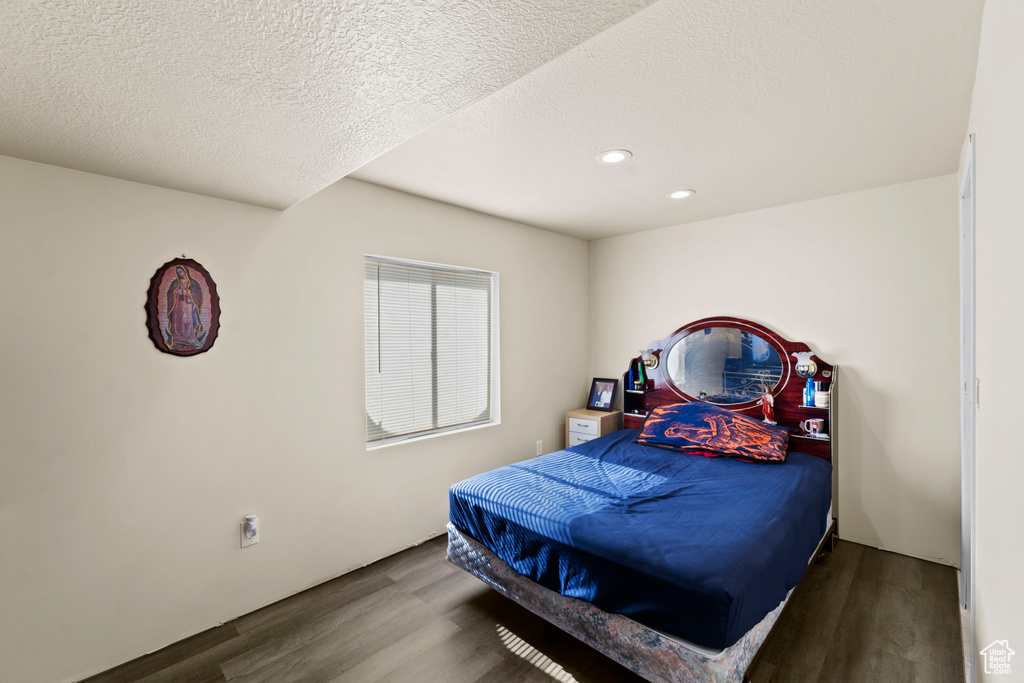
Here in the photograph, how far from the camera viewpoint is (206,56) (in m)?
1.23

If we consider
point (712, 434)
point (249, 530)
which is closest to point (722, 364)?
point (712, 434)

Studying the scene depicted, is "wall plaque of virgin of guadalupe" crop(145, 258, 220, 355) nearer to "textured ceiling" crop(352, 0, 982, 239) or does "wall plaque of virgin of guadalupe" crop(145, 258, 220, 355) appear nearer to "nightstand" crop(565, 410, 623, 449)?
"textured ceiling" crop(352, 0, 982, 239)

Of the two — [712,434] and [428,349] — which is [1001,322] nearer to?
[712,434]

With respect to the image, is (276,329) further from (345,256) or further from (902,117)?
(902,117)

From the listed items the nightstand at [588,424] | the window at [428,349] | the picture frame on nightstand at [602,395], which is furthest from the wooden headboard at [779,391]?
the window at [428,349]

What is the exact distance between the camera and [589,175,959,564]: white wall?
2936 mm

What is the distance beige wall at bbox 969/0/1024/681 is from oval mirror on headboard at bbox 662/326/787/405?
6.82 ft

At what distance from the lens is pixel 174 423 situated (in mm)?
2287

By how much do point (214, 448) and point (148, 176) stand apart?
1361mm

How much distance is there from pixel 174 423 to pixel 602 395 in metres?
3.41

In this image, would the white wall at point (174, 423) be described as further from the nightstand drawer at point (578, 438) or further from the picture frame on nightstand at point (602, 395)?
the picture frame on nightstand at point (602, 395)

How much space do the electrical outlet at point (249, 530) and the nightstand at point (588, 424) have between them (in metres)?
2.65

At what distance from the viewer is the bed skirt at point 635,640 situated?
1652mm

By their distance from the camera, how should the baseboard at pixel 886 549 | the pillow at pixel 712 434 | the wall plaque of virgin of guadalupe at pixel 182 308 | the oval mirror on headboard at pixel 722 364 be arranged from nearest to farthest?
the wall plaque of virgin of guadalupe at pixel 182 308 < the baseboard at pixel 886 549 < the pillow at pixel 712 434 < the oval mirror on headboard at pixel 722 364
